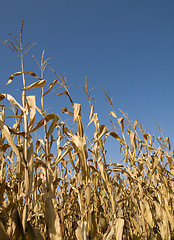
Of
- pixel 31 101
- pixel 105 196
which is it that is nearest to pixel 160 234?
pixel 105 196

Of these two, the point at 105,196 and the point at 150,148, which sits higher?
the point at 150,148

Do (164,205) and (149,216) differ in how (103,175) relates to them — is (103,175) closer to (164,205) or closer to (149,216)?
(149,216)

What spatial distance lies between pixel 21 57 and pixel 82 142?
0.97 metres

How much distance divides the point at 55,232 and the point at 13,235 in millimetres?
265

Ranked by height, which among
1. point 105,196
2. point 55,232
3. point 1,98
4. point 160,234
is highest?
point 1,98

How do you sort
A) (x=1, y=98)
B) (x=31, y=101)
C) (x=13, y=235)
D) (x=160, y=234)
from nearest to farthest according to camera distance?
(x=13, y=235) < (x=31, y=101) < (x=1, y=98) < (x=160, y=234)

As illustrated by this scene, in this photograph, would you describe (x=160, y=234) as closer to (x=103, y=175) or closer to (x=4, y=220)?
(x=103, y=175)

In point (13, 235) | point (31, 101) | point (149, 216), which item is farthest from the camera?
point (149, 216)

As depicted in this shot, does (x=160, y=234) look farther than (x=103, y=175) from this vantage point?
Yes

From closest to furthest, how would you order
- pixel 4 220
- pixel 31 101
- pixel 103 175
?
1. pixel 4 220
2. pixel 31 101
3. pixel 103 175

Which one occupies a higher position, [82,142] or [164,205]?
[82,142]

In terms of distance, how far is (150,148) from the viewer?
3.73m

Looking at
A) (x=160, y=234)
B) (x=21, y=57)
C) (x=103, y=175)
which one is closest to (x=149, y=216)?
(x=160, y=234)

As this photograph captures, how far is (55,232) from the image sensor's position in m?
1.31
